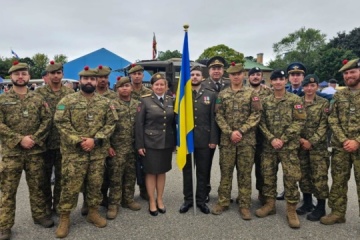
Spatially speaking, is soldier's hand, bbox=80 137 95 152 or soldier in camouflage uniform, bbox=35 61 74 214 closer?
soldier's hand, bbox=80 137 95 152

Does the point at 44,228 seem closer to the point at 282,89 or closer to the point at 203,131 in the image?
the point at 203,131

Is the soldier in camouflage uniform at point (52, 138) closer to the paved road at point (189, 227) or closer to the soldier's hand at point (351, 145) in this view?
the paved road at point (189, 227)

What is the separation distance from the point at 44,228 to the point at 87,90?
1703 mm

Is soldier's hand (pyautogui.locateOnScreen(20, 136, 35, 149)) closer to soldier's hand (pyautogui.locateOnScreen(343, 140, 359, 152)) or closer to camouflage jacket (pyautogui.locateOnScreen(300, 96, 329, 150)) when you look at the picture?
camouflage jacket (pyautogui.locateOnScreen(300, 96, 329, 150))

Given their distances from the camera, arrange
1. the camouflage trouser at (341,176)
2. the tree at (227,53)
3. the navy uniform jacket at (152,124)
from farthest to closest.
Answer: the tree at (227,53), the navy uniform jacket at (152,124), the camouflage trouser at (341,176)

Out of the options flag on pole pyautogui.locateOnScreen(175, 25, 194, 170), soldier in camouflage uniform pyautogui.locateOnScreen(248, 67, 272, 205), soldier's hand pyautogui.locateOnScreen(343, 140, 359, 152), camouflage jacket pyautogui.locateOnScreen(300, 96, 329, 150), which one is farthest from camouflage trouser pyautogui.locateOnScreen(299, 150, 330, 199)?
flag on pole pyautogui.locateOnScreen(175, 25, 194, 170)

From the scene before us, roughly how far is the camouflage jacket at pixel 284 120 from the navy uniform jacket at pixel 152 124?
125 cm

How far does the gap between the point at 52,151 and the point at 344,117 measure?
3.58m

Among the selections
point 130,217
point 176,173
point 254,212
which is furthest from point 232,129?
point 176,173

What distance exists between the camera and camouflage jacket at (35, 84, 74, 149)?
349 cm

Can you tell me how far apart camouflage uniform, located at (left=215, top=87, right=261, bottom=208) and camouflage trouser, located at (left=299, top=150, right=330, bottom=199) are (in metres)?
0.70

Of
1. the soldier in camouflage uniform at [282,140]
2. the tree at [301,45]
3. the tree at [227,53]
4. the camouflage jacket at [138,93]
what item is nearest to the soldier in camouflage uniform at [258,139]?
the soldier in camouflage uniform at [282,140]

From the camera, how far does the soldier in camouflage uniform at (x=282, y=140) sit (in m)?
3.49

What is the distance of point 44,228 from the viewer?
3.35 meters
